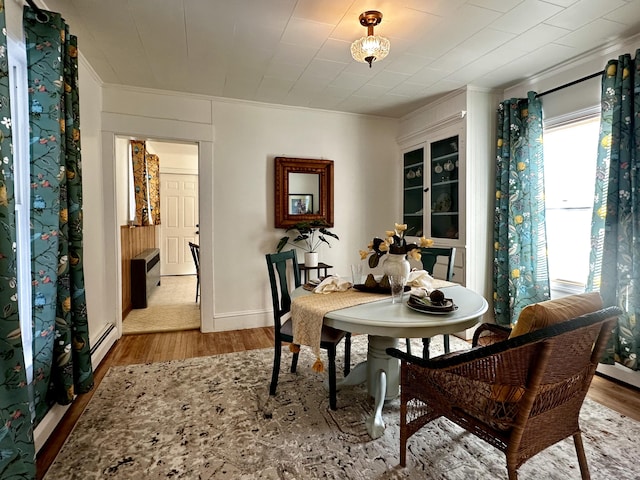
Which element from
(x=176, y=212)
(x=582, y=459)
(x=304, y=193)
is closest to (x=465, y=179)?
(x=304, y=193)

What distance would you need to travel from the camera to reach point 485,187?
132 inches

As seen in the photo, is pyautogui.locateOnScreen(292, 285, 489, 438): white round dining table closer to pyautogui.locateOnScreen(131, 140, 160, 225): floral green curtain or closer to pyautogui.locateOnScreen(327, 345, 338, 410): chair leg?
pyautogui.locateOnScreen(327, 345, 338, 410): chair leg

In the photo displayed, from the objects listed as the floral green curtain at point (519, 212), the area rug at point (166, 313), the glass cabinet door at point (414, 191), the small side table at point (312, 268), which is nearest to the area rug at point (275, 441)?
the floral green curtain at point (519, 212)

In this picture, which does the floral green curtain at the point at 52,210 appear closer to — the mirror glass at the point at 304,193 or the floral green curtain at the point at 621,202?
the mirror glass at the point at 304,193

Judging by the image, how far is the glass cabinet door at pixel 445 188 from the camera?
11.4 feet

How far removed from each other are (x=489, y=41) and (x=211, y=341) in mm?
3426

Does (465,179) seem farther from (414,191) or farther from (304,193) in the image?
(304,193)

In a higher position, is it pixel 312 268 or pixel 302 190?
pixel 302 190

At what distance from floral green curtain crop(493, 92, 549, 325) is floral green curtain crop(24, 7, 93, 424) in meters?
3.41

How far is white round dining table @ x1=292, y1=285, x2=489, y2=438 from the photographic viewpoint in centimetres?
158

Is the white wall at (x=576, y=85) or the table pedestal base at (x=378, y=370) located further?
the white wall at (x=576, y=85)

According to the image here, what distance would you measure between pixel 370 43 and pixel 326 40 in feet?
→ 1.68

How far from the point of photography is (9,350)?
Result: 1300 millimetres

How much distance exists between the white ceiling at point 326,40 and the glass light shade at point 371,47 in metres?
0.19
